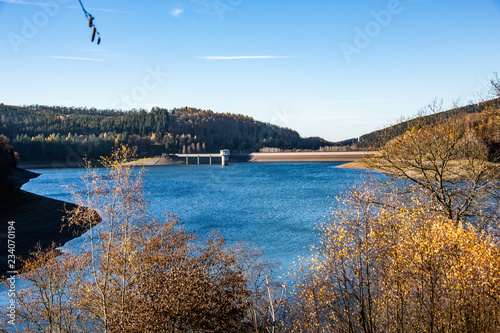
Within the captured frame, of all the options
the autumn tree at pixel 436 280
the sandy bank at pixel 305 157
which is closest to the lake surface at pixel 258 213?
the autumn tree at pixel 436 280

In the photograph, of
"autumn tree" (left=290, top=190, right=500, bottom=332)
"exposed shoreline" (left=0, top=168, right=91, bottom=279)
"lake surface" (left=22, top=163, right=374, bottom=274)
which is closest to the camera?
"autumn tree" (left=290, top=190, right=500, bottom=332)

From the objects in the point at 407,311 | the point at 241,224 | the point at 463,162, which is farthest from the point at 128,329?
the point at 241,224

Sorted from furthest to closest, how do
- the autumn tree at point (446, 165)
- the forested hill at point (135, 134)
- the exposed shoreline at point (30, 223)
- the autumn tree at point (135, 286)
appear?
the forested hill at point (135, 134)
the exposed shoreline at point (30, 223)
the autumn tree at point (446, 165)
the autumn tree at point (135, 286)

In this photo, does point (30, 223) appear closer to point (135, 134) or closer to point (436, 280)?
point (436, 280)

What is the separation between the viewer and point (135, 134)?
136 metres

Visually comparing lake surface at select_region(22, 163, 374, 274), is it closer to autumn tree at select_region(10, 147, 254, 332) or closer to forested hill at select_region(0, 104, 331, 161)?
autumn tree at select_region(10, 147, 254, 332)

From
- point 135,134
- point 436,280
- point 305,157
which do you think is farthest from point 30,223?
point 135,134

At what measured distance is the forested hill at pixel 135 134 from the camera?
111 metres

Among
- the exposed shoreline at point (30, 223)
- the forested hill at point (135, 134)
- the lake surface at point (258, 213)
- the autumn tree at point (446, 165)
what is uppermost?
the forested hill at point (135, 134)

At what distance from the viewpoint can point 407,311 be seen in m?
9.12

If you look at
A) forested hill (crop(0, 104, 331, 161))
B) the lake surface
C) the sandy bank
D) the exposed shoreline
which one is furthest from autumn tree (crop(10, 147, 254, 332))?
the sandy bank

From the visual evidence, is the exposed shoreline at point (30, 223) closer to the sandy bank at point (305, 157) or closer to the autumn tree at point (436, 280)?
the autumn tree at point (436, 280)

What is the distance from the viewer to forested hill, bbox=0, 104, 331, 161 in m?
111

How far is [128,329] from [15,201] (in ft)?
93.0
